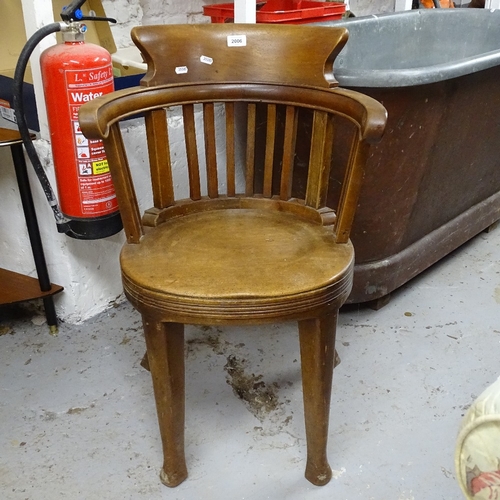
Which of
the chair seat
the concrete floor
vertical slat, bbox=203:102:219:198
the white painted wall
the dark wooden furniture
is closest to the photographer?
the chair seat

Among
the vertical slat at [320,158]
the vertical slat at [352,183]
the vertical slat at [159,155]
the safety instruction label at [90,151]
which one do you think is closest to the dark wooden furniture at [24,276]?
the safety instruction label at [90,151]

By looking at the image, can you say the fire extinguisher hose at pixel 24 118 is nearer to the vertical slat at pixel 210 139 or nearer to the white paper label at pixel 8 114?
the white paper label at pixel 8 114

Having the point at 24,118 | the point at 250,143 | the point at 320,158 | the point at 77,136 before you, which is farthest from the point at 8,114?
the point at 320,158

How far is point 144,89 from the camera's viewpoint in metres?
1.17

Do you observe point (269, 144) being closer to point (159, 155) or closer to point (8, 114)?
point (159, 155)

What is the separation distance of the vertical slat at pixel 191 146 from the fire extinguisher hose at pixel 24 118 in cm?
35

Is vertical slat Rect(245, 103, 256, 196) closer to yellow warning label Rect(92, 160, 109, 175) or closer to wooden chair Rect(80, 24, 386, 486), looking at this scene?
wooden chair Rect(80, 24, 386, 486)

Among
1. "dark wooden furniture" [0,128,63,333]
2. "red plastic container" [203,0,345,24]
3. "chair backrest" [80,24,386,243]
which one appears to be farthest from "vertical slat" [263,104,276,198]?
"red plastic container" [203,0,345,24]

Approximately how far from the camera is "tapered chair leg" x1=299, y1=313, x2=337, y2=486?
1054mm

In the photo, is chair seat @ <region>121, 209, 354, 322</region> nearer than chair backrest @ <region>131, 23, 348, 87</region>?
Yes

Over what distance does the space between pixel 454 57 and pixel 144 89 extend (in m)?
1.77

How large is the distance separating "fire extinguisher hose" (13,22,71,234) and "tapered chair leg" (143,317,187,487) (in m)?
0.53

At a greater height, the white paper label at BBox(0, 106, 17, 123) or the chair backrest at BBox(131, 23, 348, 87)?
the chair backrest at BBox(131, 23, 348, 87)

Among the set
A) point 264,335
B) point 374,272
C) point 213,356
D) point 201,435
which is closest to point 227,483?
point 201,435
